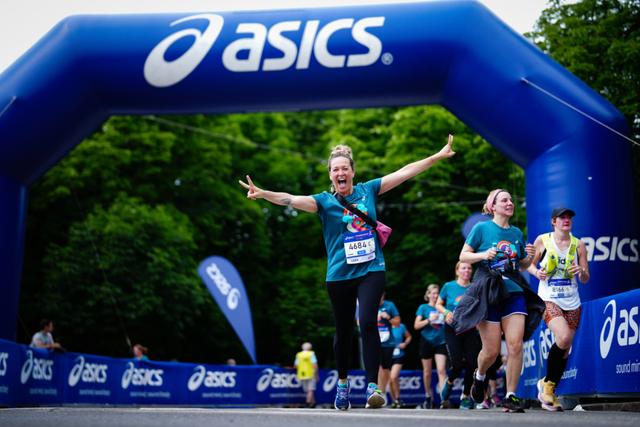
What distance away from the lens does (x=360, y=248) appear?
711 centimetres

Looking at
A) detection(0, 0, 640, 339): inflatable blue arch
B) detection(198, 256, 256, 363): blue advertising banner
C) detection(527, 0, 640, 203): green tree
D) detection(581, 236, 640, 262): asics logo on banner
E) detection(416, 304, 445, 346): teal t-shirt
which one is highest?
detection(527, 0, 640, 203): green tree

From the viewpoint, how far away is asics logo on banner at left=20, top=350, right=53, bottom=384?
13250 mm

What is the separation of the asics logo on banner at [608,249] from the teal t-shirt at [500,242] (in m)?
3.48

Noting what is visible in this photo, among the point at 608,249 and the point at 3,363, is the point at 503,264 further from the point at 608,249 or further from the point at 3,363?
the point at 3,363

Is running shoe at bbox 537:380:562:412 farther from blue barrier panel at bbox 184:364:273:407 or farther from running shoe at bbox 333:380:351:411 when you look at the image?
blue barrier panel at bbox 184:364:273:407

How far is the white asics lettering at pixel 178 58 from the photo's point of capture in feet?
40.2

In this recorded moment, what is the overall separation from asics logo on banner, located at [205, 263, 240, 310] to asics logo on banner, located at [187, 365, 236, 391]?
1456mm

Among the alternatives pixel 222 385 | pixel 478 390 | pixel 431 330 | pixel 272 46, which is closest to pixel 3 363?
pixel 272 46

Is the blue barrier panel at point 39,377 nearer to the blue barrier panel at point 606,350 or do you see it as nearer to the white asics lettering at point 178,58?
the white asics lettering at point 178,58

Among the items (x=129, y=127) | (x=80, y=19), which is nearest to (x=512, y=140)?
(x=80, y=19)

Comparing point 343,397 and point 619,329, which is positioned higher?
point 619,329

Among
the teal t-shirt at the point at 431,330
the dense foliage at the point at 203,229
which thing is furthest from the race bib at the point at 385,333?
the dense foliage at the point at 203,229

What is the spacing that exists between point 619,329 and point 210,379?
12529mm

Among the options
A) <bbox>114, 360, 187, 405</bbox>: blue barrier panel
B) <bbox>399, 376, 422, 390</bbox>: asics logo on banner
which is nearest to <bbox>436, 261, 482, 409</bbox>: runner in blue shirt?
<bbox>114, 360, 187, 405</bbox>: blue barrier panel
